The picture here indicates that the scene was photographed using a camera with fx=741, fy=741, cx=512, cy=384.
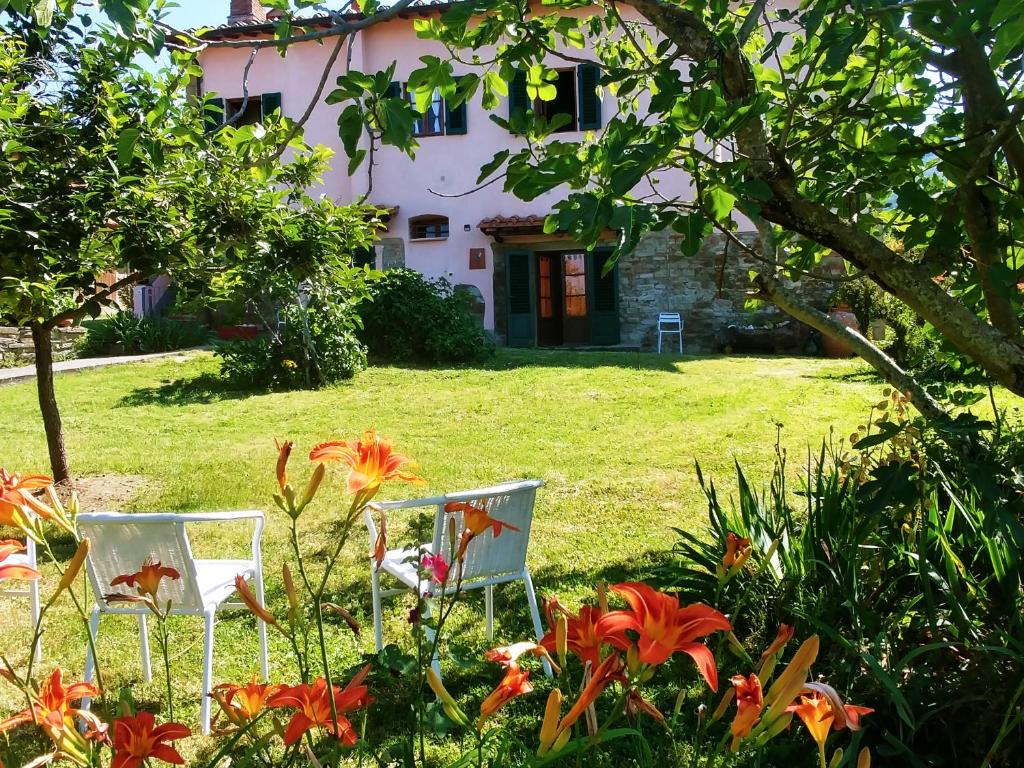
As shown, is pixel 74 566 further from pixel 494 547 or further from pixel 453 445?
pixel 453 445

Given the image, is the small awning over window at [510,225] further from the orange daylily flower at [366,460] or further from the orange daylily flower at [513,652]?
the orange daylily flower at [513,652]

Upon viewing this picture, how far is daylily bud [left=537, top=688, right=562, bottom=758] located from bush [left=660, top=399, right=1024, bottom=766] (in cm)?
77

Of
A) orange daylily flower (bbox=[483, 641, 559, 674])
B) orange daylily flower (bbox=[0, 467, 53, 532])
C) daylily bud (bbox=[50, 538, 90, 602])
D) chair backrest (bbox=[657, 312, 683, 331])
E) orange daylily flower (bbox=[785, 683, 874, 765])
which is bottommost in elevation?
orange daylily flower (bbox=[785, 683, 874, 765])

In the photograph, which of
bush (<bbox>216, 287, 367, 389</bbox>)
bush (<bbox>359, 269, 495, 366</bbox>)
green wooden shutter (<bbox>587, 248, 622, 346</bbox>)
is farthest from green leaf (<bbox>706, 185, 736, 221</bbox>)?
green wooden shutter (<bbox>587, 248, 622, 346</bbox>)

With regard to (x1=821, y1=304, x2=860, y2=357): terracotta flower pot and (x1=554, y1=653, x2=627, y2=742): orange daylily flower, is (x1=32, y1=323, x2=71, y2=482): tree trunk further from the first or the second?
(x1=821, y1=304, x2=860, y2=357): terracotta flower pot

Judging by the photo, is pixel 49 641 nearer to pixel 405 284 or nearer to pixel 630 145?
pixel 630 145

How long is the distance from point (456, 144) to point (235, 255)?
10.9 m

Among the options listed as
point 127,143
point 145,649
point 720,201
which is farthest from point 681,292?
point 127,143

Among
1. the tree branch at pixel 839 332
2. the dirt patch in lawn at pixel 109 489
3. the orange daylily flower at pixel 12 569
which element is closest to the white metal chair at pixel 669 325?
the dirt patch in lawn at pixel 109 489

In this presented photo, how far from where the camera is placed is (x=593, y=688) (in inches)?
28.5

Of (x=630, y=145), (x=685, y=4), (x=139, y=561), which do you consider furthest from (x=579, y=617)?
(x=139, y=561)

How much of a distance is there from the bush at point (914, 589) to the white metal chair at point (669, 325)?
35.2 feet

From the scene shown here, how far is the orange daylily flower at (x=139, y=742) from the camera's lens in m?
0.80

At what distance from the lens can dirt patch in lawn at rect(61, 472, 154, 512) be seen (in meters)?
5.14
